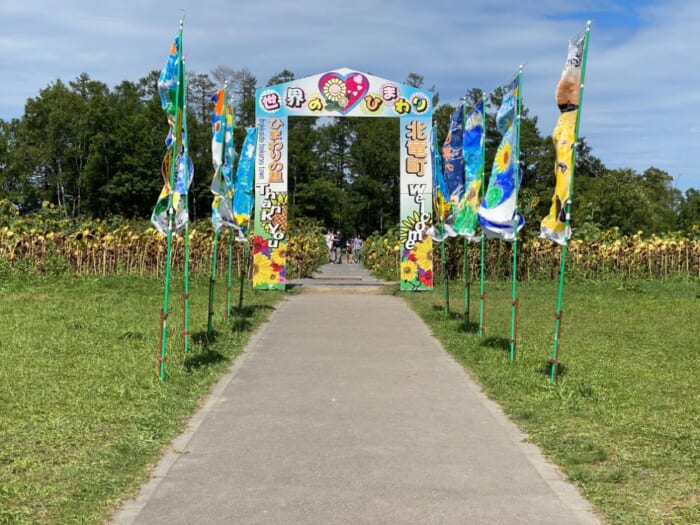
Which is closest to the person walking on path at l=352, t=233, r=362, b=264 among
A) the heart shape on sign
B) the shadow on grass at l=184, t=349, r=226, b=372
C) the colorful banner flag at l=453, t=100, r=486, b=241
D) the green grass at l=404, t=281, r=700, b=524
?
the heart shape on sign

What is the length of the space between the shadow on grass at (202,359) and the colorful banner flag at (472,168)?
457cm

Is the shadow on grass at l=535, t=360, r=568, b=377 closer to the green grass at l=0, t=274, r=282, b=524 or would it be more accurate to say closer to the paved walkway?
the paved walkway

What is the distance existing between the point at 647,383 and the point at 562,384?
1115 millimetres

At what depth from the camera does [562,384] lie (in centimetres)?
906

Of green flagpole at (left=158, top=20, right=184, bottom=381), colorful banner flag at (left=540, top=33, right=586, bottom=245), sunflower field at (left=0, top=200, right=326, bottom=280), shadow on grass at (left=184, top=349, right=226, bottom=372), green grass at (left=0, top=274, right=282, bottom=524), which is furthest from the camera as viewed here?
sunflower field at (left=0, top=200, right=326, bottom=280)

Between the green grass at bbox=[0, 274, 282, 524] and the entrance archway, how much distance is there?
3.95 meters

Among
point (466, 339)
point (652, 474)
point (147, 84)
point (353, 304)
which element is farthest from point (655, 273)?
point (147, 84)

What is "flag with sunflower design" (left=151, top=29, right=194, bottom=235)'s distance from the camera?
9.20m

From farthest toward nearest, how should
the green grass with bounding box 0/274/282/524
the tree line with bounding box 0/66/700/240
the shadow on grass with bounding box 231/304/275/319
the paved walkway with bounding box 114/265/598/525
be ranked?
the tree line with bounding box 0/66/700/240, the shadow on grass with bounding box 231/304/275/319, the green grass with bounding box 0/274/282/524, the paved walkway with bounding box 114/265/598/525

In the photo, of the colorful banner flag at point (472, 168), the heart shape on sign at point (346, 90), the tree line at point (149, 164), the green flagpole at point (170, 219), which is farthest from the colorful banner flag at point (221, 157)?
the tree line at point (149, 164)

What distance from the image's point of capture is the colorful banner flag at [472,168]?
41.7ft

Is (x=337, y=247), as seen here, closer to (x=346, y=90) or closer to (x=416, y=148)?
(x=416, y=148)

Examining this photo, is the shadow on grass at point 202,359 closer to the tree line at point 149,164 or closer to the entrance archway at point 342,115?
the entrance archway at point 342,115

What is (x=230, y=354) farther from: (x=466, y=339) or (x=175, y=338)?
(x=466, y=339)
